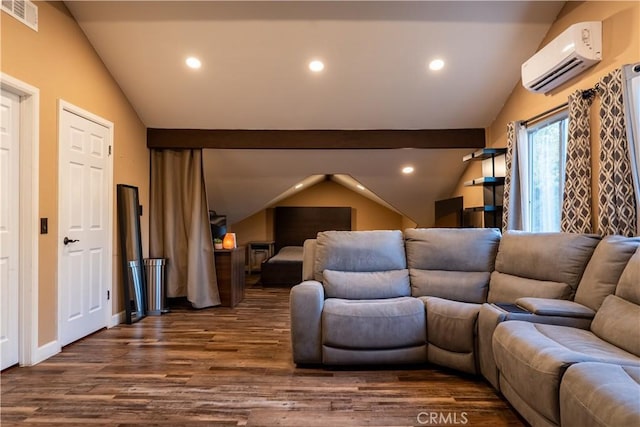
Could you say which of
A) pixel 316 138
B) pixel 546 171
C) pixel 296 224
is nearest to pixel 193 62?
pixel 316 138

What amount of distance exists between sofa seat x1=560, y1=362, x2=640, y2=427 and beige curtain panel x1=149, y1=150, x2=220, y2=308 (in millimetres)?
3921

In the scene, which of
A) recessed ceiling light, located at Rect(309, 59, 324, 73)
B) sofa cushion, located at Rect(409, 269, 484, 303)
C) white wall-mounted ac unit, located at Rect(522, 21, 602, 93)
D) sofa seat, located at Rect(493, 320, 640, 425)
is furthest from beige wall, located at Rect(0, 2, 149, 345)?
white wall-mounted ac unit, located at Rect(522, 21, 602, 93)

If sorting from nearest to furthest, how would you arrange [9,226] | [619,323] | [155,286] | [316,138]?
[619,323], [9,226], [155,286], [316,138]

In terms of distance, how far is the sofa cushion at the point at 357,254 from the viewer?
3250 mm

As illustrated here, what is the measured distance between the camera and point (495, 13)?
10.9ft

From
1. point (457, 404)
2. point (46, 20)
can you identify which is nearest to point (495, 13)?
point (457, 404)

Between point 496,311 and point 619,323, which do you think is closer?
point 619,323

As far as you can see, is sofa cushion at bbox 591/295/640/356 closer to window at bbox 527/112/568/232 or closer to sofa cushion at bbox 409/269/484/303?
sofa cushion at bbox 409/269/484/303

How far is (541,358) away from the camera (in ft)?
5.68

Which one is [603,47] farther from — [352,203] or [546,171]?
[352,203]

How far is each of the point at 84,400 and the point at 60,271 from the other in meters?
1.28

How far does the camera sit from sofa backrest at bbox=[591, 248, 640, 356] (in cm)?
189

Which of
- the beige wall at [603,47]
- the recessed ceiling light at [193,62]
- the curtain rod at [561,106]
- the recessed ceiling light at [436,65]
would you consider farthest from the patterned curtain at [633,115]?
the recessed ceiling light at [193,62]

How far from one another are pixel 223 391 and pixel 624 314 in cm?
231
